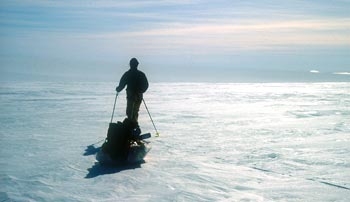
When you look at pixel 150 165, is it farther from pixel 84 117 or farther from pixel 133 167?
pixel 84 117

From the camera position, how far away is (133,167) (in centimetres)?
768

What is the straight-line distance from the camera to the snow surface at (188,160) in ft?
20.1

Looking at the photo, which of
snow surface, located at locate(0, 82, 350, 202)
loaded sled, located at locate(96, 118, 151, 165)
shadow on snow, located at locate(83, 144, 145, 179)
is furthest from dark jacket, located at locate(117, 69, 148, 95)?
shadow on snow, located at locate(83, 144, 145, 179)

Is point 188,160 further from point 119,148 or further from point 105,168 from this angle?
point 105,168

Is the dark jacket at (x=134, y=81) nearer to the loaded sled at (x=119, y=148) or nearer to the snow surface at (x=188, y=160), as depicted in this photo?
the snow surface at (x=188, y=160)

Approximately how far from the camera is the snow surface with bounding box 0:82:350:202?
20.1 ft

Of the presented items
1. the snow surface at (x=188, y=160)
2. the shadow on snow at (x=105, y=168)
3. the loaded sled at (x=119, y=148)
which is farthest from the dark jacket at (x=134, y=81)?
the shadow on snow at (x=105, y=168)

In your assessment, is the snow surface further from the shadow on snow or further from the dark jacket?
the dark jacket

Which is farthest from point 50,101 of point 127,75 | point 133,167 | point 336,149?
point 336,149

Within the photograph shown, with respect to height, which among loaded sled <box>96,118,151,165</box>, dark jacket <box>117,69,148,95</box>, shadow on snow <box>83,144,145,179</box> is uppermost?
dark jacket <box>117,69,148,95</box>

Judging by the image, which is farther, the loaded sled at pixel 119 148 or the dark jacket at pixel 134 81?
the dark jacket at pixel 134 81

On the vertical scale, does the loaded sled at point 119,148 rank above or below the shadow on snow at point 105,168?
above

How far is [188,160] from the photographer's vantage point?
8.20 meters

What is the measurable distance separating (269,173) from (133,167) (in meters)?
2.68
